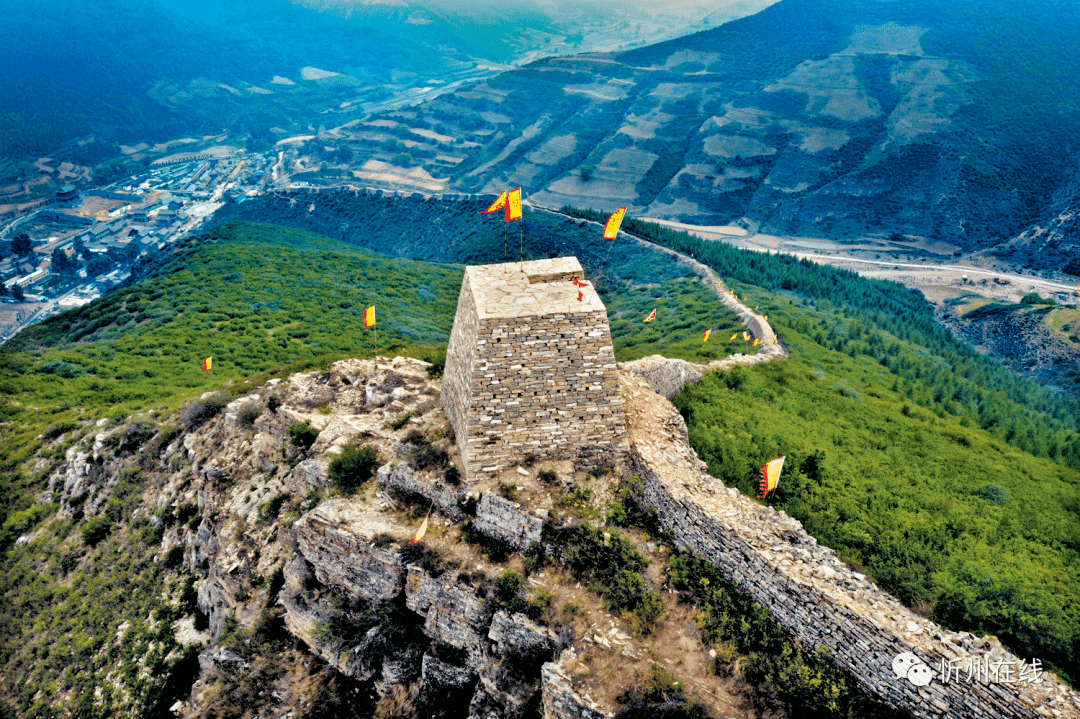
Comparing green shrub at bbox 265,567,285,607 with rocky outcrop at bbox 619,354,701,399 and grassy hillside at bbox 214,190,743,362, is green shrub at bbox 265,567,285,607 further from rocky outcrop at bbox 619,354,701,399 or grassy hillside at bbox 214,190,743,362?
grassy hillside at bbox 214,190,743,362

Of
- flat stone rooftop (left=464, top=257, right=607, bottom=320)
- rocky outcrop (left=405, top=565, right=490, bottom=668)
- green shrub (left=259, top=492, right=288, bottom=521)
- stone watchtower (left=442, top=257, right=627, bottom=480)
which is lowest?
green shrub (left=259, top=492, right=288, bottom=521)

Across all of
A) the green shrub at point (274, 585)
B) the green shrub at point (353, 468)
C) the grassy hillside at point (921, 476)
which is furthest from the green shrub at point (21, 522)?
the grassy hillside at point (921, 476)

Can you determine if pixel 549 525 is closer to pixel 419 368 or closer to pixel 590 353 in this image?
pixel 590 353

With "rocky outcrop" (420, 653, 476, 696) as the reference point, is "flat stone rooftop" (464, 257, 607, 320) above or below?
above

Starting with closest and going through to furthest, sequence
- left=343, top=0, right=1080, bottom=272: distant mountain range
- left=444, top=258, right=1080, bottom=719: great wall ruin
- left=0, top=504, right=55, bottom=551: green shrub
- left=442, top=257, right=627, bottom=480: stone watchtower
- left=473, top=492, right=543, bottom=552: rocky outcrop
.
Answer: left=444, top=258, right=1080, bottom=719: great wall ruin, left=473, top=492, right=543, bottom=552: rocky outcrop, left=442, top=257, right=627, bottom=480: stone watchtower, left=0, top=504, right=55, bottom=551: green shrub, left=343, top=0, right=1080, bottom=272: distant mountain range

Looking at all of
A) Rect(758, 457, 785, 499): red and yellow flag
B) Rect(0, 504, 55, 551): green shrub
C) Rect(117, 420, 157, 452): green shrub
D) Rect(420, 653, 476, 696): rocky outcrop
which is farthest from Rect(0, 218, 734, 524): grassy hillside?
Rect(420, 653, 476, 696): rocky outcrop

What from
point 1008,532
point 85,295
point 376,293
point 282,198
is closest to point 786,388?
point 1008,532

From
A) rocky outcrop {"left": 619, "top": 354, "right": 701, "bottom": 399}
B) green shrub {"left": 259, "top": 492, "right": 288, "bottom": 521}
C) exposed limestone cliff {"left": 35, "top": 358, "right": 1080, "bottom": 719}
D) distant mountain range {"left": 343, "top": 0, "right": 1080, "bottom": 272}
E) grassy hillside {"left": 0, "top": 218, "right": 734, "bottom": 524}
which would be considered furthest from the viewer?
distant mountain range {"left": 343, "top": 0, "right": 1080, "bottom": 272}

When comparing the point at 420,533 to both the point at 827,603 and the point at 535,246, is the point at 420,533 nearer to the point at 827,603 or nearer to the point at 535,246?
the point at 827,603
